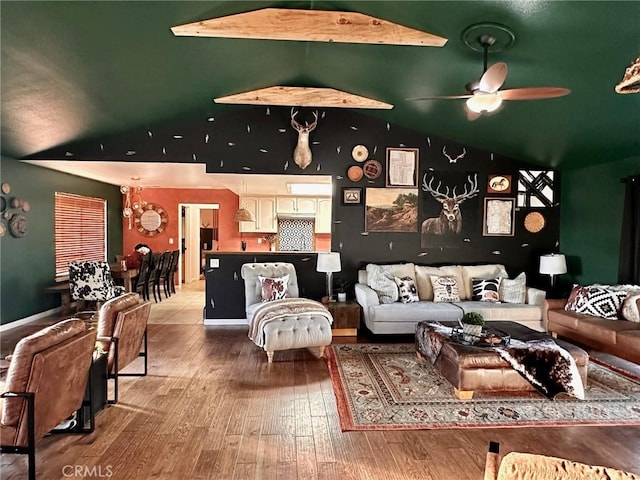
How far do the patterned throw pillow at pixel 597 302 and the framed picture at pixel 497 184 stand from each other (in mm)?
1885

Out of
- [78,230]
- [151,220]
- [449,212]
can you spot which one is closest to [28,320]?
[78,230]

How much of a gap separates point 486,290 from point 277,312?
3.04 metres

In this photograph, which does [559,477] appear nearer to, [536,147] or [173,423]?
[173,423]

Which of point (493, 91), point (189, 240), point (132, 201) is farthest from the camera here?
point (189, 240)

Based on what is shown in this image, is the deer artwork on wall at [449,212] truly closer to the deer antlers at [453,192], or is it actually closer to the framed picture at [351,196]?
the deer antlers at [453,192]

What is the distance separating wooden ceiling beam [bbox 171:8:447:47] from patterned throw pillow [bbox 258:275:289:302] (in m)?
2.81

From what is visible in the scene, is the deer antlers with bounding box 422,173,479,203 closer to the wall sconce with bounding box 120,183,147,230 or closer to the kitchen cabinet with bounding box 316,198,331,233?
the kitchen cabinet with bounding box 316,198,331,233

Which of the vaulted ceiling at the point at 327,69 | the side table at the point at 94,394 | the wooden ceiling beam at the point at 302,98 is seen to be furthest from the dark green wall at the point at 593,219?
the side table at the point at 94,394

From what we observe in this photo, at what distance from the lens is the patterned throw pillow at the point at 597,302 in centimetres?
441

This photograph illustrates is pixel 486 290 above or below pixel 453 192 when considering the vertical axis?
below

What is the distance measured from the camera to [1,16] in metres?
2.87

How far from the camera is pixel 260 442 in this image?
2648 millimetres

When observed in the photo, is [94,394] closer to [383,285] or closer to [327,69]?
[383,285]

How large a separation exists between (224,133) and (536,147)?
4388mm
